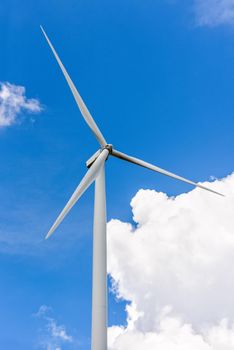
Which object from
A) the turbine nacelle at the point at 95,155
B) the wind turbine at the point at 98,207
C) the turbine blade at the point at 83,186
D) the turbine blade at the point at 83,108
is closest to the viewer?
the wind turbine at the point at 98,207

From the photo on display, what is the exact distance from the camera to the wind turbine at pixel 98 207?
62.2 feet

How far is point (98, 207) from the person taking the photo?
23281 millimetres

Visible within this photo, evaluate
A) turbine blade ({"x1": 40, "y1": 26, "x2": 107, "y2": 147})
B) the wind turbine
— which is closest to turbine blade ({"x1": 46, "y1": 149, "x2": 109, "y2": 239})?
the wind turbine

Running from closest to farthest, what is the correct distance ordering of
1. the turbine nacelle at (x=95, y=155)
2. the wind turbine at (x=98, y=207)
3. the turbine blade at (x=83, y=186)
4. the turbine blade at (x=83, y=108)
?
the wind turbine at (x=98, y=207), the turbine blade at (x=83, y=186), the turbine nacelle at (x=95, y=155), the turbine blade at (x=83, y=108)

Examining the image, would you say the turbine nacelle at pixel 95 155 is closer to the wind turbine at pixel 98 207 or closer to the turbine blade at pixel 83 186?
the wind turbine at pixel 98 207

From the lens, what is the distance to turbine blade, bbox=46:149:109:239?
976 inches

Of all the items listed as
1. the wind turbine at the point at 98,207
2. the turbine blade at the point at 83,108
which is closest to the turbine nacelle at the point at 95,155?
the wind turbine at the point at 98,207

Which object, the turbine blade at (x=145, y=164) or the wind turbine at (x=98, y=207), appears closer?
Result: the wind turbine at (x=98, y=207)

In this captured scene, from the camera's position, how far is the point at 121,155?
2842 centimetres

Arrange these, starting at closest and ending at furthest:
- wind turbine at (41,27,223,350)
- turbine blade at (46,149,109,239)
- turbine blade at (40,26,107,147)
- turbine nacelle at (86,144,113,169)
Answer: wind turbine at (41,27,223,350) < turbine blade at (46,149,109,239) < turbine nacelle at (86,144,113,169) < turbine blade at (40,26,107,147)

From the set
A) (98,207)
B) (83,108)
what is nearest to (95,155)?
(83,108)

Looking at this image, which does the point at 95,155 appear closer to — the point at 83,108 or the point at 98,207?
the point at 83,108

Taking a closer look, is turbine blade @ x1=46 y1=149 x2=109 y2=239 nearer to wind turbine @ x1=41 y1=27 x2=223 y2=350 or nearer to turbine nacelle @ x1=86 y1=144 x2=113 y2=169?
wind turbine @ x1=41 y1=27 x2=223 y2=350

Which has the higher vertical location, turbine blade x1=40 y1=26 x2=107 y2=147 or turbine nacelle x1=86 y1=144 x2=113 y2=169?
turbine blade x1=40 y1=26 x2=107 y2=147
